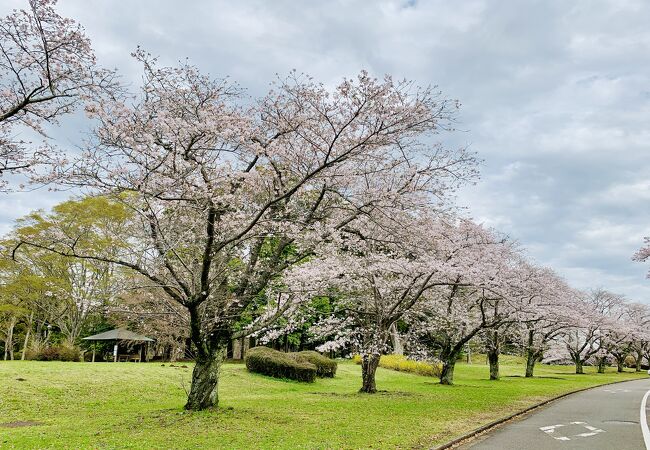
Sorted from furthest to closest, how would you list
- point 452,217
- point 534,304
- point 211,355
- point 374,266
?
point 534,304, point 374,266, point 452,217, point 211,355

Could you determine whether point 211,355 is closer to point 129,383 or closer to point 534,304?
point 129,383

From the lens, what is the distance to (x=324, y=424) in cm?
1094

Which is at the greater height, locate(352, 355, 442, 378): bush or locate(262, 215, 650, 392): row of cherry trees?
locate(262, 215, 650, 392): row of cherry trees

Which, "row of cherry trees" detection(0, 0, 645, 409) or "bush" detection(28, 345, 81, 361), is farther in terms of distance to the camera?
"bush" detection(28, 345, 81, 361)

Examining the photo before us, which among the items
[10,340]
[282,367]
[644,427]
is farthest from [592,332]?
[10,340]

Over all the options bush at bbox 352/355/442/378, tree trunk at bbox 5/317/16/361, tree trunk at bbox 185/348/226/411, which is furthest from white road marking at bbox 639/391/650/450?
tree trunk at bbox 5/317/16/361

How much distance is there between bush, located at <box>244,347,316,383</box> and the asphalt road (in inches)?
456

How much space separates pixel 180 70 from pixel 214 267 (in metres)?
4.86

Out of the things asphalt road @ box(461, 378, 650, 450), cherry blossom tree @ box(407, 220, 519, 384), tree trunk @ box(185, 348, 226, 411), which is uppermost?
cherry blossom tree @ box(407, 220, 519, 384)

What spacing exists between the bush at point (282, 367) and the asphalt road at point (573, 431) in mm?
11574

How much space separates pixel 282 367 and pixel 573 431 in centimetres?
1546

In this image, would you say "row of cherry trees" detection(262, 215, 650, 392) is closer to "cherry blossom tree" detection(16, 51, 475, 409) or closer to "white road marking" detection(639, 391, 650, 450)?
"cherry blossom tree" detection(16, 51, 475, 409)

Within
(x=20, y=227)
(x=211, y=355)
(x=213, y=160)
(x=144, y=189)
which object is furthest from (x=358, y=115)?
(x=20, y=227)

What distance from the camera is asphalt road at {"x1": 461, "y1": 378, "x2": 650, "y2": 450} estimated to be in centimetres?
909
